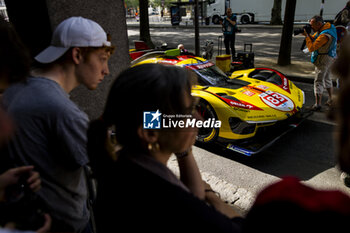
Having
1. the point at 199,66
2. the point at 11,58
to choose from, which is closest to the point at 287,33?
the point at 199,66

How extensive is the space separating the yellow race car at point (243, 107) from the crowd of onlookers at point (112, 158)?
2.53 meters

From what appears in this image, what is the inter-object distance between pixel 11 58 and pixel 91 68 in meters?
0.50

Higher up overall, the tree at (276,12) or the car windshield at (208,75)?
the tree at (276,12)

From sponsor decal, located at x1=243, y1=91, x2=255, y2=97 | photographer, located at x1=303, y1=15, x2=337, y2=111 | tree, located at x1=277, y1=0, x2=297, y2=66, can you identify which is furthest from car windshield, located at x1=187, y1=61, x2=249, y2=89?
tree, located at x1=277, y1=0, x2=297, y2=66

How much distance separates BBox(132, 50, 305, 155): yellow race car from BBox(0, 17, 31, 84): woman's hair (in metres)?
3.00

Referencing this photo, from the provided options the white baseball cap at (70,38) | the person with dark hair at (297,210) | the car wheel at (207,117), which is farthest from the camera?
the car wheel at (207,117)

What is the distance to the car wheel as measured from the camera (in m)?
3.90

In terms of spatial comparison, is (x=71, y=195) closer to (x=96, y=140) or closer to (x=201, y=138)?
(x=96, y=140)

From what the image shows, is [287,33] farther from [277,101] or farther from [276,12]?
[276,12]

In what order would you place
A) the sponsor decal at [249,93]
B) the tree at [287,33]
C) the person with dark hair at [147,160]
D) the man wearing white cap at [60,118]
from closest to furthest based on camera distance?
the person with dark hair at [147,160]
the man wearing white cap at [60,118]
the sponsor decal at [249,93]
the tree at [287,33]

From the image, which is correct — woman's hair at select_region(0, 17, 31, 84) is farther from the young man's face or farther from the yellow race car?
the yellow race car

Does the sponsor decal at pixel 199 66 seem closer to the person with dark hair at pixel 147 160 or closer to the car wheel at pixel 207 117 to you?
the car wheel at pixel 207 117

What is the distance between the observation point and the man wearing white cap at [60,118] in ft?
3.86

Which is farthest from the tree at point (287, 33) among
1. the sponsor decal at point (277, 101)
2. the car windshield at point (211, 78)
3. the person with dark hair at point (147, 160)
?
the person with dark hair at point (147, 160)
